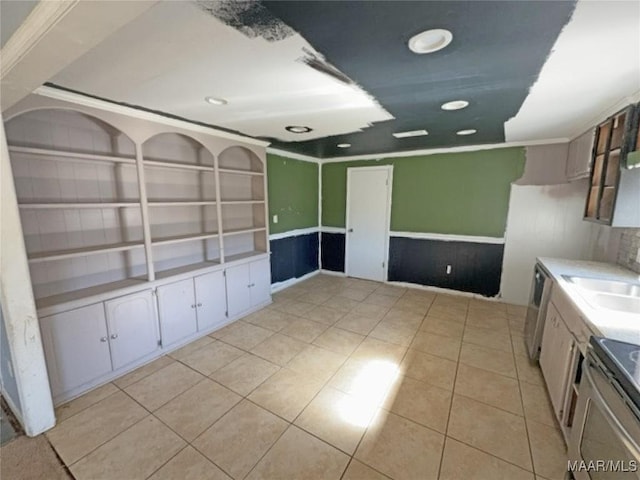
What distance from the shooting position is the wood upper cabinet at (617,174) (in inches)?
79.9

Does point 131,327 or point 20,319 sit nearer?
point 20,319

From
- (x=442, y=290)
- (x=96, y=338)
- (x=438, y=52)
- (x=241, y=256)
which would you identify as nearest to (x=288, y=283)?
(x=241, y=256)

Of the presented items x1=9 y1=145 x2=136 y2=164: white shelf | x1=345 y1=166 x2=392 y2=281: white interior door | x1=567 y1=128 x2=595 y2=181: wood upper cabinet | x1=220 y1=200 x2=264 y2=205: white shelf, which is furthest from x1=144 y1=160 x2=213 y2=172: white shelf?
x1=567 y1=128 x2=595 y2=181: wood upper cabinet

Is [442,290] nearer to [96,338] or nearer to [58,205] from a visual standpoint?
[96,338]

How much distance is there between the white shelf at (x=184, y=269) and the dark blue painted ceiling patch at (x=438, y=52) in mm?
2423

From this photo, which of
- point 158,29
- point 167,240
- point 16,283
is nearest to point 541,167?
point 158,29

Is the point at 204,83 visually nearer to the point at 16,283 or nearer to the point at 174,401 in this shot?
the point at 16,283

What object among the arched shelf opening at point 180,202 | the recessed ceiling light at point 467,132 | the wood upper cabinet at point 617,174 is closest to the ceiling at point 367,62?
the wood upper cabinet at point 617,174

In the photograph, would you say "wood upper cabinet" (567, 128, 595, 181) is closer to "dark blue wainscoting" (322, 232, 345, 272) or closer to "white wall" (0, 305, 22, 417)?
"dark blue wainscoting" (322, 232, 345, 272)

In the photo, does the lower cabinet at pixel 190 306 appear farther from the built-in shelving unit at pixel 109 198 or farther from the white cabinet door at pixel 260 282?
the white cabinet door at pixel 260 282

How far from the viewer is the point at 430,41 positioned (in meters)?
1.27

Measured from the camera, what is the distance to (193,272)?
9.62ft

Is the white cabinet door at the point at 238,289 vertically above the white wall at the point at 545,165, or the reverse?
the white wall at the point at 545,165

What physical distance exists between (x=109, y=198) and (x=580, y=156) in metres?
4.75
